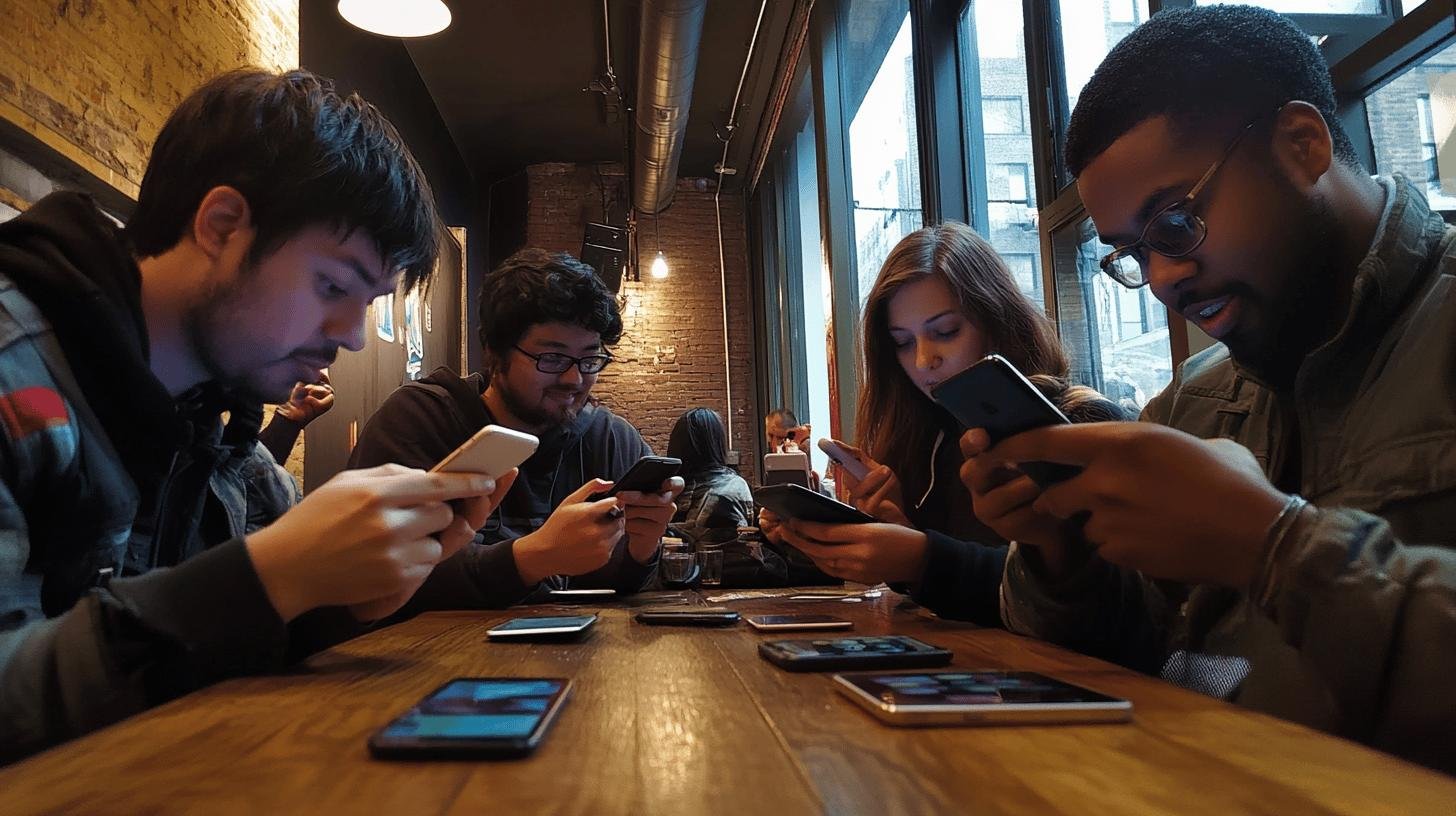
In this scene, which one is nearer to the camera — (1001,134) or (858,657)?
(858,657)

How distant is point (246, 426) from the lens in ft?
4.91

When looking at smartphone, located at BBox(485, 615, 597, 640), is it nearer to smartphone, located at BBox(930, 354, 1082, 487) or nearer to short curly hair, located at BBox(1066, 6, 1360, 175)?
smartphone, located at BBox(930, 354, 1082, 487)

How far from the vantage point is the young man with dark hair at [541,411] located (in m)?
2.28

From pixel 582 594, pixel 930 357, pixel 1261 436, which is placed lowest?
pixel 582 594

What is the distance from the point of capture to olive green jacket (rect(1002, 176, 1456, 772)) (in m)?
0.80

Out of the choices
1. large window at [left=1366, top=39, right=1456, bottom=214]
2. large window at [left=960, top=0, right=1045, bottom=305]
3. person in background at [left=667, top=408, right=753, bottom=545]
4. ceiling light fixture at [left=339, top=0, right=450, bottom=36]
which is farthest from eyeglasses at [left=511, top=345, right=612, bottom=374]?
ceiling light fixture at [left=339, top=0, right=450, bottom=36]

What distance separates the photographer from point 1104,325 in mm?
3051

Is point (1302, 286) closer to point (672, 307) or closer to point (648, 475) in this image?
point (648, 475)

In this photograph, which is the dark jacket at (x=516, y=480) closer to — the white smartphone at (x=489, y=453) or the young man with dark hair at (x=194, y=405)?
the young man with dark hair at (x=194, y=405)

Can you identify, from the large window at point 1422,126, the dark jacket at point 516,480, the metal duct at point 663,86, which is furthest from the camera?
the metal duct at point 663,86

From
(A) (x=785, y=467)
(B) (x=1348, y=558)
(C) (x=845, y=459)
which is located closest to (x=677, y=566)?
(A) (x=785, y=467)

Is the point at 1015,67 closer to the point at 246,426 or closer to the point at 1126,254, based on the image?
the point at 1126,254

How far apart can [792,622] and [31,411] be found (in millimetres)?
1074

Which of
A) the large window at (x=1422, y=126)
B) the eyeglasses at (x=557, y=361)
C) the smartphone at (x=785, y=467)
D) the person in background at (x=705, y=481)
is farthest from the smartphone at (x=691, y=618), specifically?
the person in background at (x=705, y=481)
